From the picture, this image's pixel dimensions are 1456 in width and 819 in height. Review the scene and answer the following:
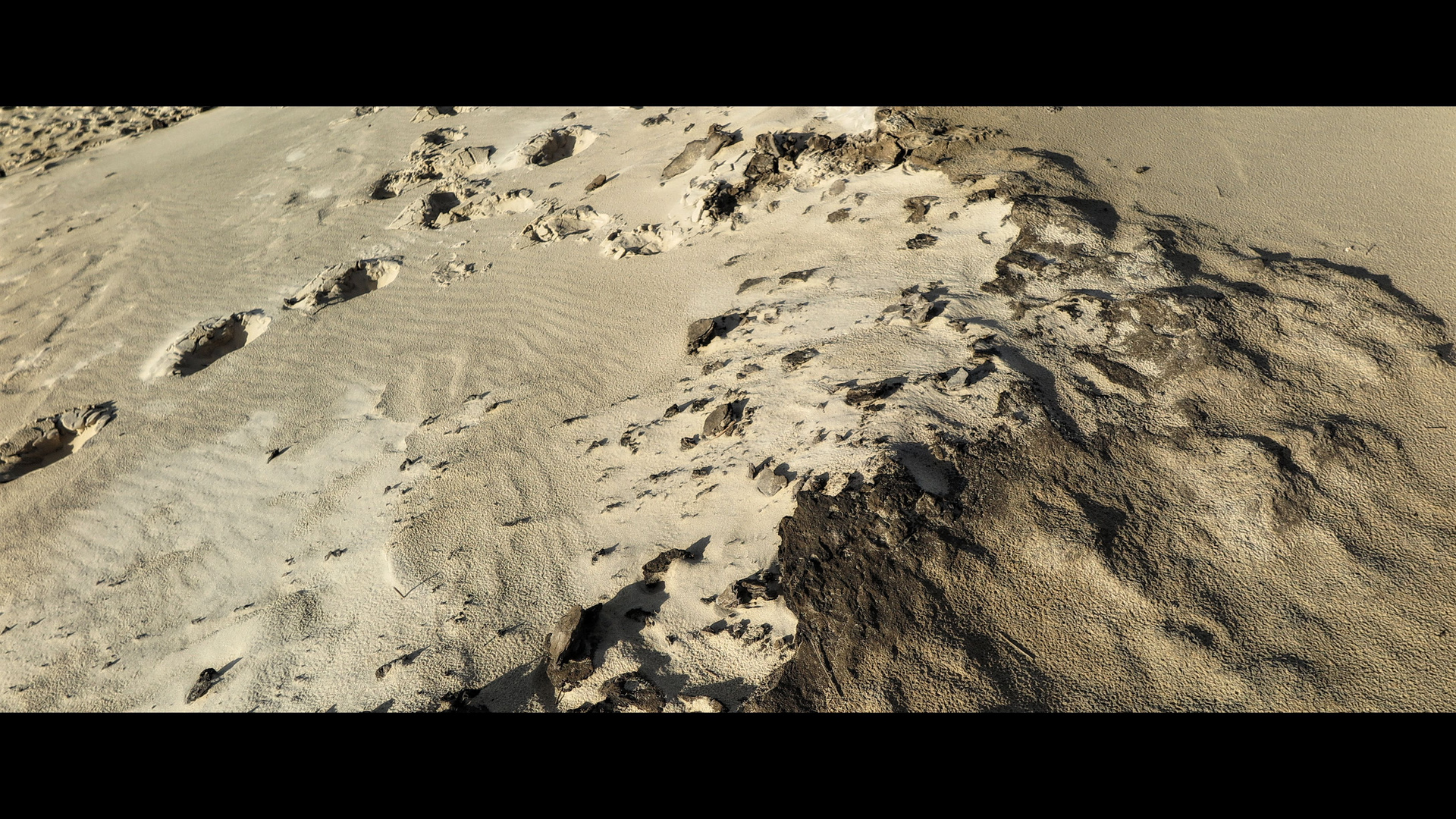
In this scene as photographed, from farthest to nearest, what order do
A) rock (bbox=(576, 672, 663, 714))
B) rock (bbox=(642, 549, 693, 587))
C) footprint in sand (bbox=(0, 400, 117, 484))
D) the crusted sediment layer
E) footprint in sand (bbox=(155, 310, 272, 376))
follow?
footprint in sand (bbox=(155, 310, 272, 376)), footprint in sand (bbox=(0, 400, 117, 484)), rock (bbox=(642, 549, 693, 587)), rock (bbox=(576, 672, 663, 714)), the crusted sediment layer

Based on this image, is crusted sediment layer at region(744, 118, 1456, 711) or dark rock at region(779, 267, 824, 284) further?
dark rock at region(779, 267, 824, 284)

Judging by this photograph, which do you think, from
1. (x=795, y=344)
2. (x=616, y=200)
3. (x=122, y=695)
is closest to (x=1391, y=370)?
→ (x=795, y=344)

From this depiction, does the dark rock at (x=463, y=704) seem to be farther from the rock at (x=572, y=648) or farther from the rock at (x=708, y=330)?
the rock at (x=708, y=330)

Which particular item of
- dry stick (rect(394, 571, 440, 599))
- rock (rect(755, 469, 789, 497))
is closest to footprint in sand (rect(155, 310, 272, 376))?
dry stick (rect(394, 571, 440, 599))

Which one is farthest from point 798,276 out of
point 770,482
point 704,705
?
point 704,705

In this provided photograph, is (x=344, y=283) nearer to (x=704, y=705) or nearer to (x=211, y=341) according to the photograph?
(x=211, y=341)

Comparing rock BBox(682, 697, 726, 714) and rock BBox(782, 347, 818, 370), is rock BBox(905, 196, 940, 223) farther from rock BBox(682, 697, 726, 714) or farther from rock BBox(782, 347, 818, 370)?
rock BBox(682, 697, 726, 714)
